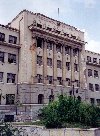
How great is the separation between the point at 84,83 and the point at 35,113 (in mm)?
13121

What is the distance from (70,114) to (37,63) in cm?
1594

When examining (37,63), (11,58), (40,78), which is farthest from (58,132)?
(11,58)

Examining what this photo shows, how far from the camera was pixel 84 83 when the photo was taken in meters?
43.3

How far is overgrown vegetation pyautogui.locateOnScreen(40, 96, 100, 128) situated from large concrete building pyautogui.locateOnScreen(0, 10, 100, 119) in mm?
10251

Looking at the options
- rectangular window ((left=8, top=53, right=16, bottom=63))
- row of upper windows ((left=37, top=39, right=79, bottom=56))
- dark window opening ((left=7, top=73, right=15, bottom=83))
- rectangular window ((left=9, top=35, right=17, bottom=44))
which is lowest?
dark window opening ((left=7, top=73, right=15, bottom=83))

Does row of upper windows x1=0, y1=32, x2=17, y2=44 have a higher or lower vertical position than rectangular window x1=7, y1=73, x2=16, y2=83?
higher

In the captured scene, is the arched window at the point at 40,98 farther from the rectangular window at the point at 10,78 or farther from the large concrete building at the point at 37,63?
the rectangular window at the point at 10,78

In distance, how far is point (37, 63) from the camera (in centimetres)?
3731

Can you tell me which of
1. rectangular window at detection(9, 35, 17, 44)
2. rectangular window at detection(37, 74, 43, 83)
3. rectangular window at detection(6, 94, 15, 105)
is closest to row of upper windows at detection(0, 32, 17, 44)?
rectangular window at detection(9, 35, 17, 44)

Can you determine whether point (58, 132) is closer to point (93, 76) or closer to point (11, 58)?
point (11, 58)

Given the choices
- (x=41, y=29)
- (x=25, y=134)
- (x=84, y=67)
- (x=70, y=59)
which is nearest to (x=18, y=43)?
(x=41, y=29)

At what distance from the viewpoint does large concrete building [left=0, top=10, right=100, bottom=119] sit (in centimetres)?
3494

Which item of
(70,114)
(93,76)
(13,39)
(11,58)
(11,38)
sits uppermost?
(11,38)

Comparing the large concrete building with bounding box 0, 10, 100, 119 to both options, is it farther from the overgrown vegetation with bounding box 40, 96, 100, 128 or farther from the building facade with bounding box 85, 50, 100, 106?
the overgrown vegetation with bounding box 40, 96, 100, 128
